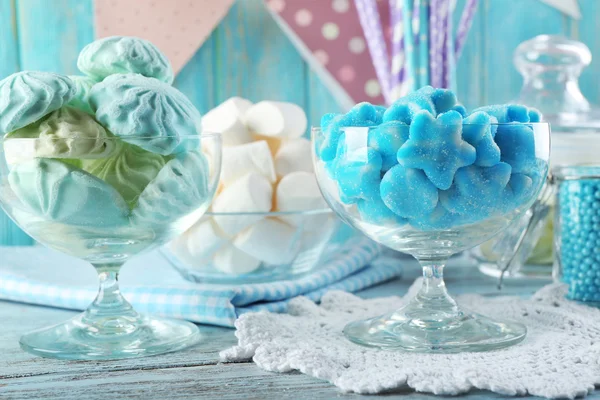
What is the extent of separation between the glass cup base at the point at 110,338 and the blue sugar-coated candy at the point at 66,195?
0.34 feet

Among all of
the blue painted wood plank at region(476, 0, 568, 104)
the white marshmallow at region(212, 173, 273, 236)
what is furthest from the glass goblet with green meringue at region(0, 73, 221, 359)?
the blue painted wood plank at region(476, 0, 568, 104)

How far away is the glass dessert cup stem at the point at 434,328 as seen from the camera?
24.2 inches

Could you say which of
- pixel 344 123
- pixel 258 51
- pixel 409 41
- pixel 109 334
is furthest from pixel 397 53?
pixel 109 334

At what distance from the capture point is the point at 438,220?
598 mm

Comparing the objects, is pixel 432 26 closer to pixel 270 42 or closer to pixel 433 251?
pixel 270 42

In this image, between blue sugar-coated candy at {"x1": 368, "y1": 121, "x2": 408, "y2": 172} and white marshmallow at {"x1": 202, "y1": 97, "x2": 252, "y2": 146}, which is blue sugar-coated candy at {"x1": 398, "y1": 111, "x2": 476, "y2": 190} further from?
white marshmallow at {"x1": 202, "y1": 97, "x2": 252, "y2": 146}

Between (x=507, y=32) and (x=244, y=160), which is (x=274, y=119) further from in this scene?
(x=507, y=32)

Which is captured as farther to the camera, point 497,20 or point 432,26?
point 497,20

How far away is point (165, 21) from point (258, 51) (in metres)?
0.17

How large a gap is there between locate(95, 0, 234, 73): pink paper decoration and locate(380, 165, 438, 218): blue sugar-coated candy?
2.62ft

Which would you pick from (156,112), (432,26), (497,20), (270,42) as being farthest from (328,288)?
(497,20)

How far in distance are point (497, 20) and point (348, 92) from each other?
300 mm

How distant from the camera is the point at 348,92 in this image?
1.33 metres

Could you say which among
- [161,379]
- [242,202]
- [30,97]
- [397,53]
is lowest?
[161,379]
